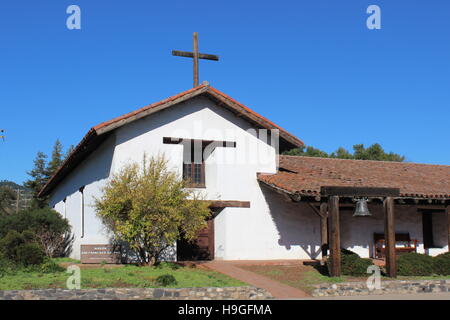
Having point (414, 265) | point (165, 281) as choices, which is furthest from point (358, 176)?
point (165, 281)

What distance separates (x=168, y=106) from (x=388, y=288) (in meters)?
8.62

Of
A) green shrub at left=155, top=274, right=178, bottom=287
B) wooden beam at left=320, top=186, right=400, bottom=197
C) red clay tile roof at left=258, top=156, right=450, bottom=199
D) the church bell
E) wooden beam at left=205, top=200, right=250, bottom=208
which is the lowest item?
green shrub at left=155, top=274, right=178, bottom=287

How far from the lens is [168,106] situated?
55.8ft

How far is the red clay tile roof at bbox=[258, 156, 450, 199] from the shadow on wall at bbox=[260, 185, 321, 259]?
0.97 meters

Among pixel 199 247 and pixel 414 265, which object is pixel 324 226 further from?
pixel 199 247

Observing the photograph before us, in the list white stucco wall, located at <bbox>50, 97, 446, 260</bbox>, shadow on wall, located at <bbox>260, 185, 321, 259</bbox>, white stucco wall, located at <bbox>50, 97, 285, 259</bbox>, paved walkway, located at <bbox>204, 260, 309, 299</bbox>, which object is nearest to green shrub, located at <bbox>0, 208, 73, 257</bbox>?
white stucco wall, located at <bbox>50, 97, 446, 260</bbox>

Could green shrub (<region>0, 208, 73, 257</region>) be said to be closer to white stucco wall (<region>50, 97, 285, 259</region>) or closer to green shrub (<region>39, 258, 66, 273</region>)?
white stucco wall (<region>50, 97, 285, 259</region>)

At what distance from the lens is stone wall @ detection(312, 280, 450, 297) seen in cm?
1276

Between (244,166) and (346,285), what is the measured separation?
21.1 feet

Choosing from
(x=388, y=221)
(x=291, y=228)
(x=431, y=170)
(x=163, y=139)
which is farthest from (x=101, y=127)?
(x=431, y=170)
